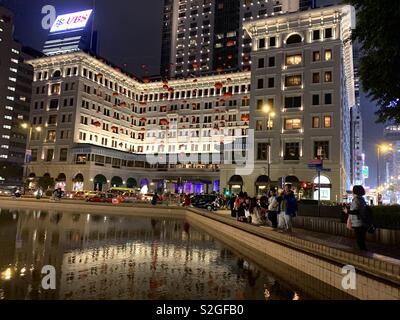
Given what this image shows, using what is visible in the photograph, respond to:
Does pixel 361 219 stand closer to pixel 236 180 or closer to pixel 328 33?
pixel 236 180

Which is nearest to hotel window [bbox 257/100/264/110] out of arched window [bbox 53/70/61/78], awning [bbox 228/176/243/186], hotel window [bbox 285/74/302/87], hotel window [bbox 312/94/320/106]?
hotel window [bbox 285/74/302/87]

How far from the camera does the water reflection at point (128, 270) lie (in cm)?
753

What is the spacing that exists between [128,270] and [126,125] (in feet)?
254

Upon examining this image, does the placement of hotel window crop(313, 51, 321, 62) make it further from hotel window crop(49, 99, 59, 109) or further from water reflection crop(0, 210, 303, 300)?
hotel window crop(49, 99, 59, 109)

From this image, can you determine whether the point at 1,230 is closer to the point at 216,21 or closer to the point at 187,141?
the point at 187,141

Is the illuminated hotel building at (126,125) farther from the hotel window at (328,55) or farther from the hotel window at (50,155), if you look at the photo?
the hotel window at (328,55)

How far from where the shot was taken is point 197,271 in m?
9.99

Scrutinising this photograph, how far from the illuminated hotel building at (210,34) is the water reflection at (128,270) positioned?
313ft

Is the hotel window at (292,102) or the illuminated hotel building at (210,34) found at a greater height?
the illuminated hotel building at (210,34)

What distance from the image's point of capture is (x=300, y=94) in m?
50.4

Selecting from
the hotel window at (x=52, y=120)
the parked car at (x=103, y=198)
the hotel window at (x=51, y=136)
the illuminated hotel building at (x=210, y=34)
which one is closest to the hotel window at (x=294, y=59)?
the parked car at (x=103, y=198)

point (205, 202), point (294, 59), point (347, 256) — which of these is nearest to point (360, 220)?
point (347, 256)

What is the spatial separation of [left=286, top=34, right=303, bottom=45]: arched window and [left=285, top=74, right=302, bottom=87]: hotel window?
5.29 meters

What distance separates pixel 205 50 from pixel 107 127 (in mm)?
51323
